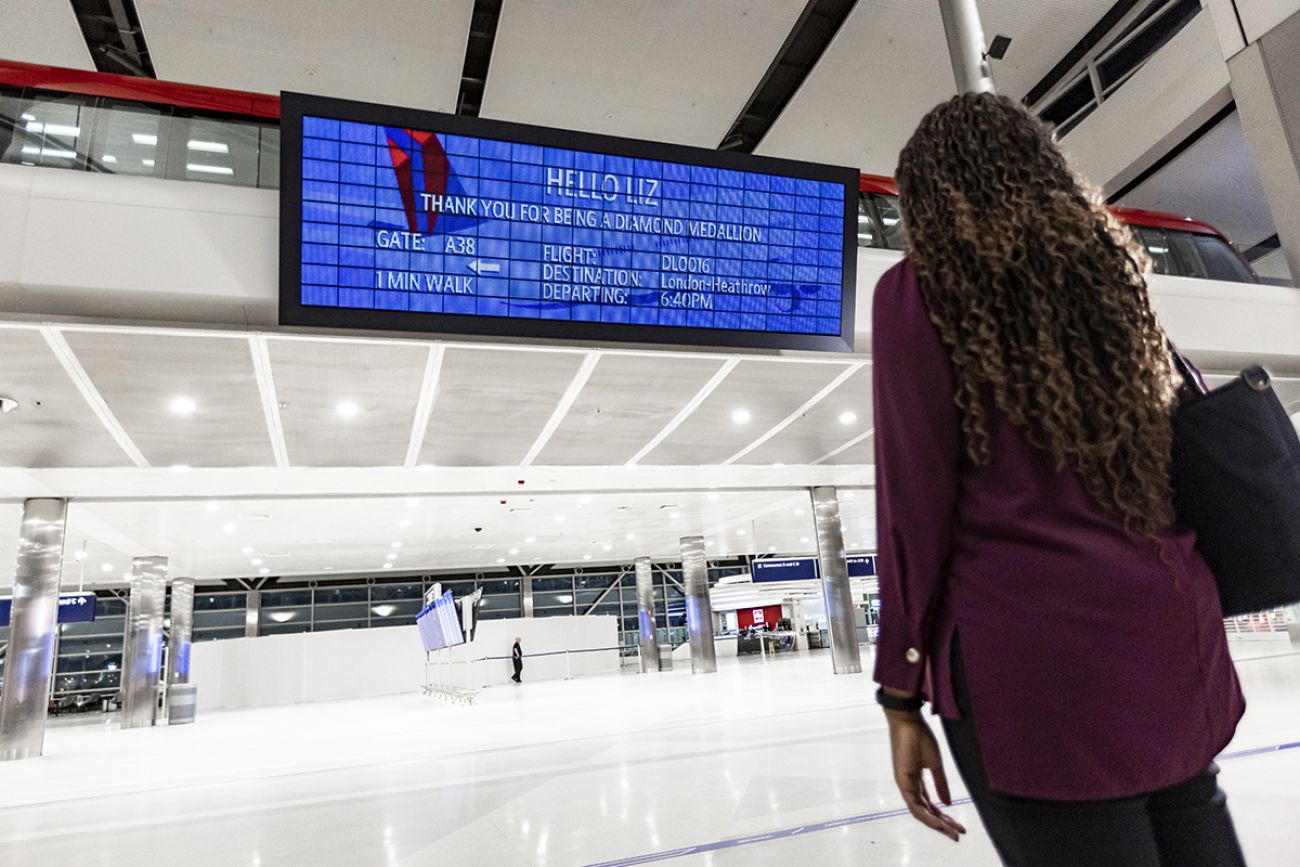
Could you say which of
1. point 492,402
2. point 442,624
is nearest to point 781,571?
point 442,624

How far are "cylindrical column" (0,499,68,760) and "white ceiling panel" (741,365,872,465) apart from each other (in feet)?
36.5

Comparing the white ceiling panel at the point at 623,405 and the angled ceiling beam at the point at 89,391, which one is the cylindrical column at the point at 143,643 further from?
the white ceiling panel at the point at 623,405

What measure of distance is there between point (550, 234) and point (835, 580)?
13198 mm

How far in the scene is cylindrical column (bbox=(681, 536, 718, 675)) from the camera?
898 inches

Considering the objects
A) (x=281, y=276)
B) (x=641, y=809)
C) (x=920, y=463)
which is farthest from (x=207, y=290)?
(x=920, y=463)

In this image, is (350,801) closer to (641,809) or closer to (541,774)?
(541,774)

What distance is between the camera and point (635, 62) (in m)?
11.5

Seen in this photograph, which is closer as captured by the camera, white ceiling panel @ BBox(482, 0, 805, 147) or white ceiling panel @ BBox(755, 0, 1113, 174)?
white ceiling panel @ BBox(482, 0, 805, 147)

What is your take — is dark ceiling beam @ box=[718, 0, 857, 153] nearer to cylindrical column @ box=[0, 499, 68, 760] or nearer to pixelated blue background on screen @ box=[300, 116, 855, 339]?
pixelated blue background on screen @ box=[300, 116, 855, 339]

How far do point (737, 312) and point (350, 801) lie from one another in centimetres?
425

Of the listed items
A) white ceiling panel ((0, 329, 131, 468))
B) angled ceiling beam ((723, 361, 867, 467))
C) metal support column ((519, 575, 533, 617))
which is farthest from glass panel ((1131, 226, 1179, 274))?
metal support column ((519, 575, 533, 617))

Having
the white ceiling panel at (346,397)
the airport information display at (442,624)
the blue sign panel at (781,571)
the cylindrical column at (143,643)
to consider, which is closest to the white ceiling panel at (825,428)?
the white ceiling panel at (346,397)

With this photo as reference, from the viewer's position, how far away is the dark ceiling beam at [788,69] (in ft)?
36.9

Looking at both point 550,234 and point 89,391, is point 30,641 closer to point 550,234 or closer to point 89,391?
point 89,391
